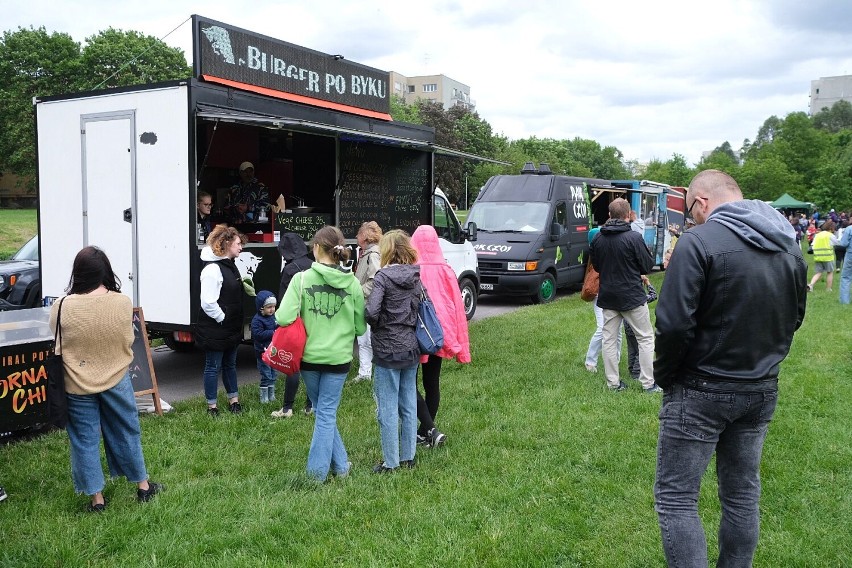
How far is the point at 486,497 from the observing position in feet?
14.9

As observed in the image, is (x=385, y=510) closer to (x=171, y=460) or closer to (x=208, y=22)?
(x=171, y=460)

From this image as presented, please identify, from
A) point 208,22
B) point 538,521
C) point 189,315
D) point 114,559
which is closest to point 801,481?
point 538,521

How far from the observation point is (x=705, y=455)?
3016mm

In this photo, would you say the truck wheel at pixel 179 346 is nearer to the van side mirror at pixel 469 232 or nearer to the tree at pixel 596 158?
the van side mirror at pixel 469 232

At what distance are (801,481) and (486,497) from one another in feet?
7.16

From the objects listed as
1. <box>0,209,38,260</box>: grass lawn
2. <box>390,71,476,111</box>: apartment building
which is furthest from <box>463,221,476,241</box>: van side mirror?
<box>390,71,476,111</box>: apartment building

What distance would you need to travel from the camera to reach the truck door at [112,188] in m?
7.38

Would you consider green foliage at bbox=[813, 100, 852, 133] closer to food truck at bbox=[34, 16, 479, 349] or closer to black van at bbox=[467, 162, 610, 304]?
black van at bbox=[467, 162, 610, 304]

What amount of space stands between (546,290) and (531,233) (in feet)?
4.13

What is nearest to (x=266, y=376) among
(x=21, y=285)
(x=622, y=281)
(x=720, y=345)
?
(x=622, y=281)

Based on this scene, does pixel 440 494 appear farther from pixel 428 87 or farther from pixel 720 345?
pixel 428 87

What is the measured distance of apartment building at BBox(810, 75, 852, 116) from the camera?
451 ft

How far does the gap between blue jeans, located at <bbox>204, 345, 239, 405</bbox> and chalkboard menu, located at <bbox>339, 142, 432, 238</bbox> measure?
417 centimetres

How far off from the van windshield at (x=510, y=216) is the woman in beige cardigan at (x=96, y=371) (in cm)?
1115
